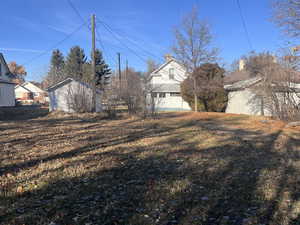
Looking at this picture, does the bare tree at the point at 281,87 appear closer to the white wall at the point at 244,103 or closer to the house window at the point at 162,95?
the white wall at the point at 244,103

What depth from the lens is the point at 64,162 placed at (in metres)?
4.79

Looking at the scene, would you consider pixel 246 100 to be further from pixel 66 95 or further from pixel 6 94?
pixel 6 94

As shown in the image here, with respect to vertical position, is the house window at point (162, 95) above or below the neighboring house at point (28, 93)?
below

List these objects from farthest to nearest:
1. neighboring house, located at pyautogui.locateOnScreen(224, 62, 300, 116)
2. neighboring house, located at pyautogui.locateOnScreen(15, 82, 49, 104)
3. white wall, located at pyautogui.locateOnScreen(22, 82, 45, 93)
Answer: white wall, located at pyautogui.locateOnScreen(22, 82, 45, 93), neighboring house, located at pyautogui.locateOnScreen(15, 82, 49, 104), neighboring house, located at pyautogui.locateOnScreen(224, 62, 300, 116)

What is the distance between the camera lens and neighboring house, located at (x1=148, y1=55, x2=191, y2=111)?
2412 cm

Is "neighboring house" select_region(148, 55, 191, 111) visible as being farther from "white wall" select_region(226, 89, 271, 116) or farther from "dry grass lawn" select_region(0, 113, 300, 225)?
"dry grass lawn" select_region(0, 113, 300, 225)

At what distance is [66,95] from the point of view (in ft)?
59.9

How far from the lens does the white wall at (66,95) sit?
58.1 feet

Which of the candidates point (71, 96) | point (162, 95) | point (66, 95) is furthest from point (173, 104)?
point (66, 95)

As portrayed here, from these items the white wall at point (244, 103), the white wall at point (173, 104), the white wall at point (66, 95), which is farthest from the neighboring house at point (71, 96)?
the white wall at point (244, 103)

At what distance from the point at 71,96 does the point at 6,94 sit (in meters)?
7.56

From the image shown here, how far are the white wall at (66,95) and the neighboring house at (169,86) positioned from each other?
7.74m

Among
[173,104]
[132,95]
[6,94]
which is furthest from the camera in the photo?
[173,104]

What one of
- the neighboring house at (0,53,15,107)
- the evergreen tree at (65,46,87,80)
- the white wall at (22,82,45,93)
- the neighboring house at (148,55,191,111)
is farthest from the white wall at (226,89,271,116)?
the white wall at (22,82,45,93)
